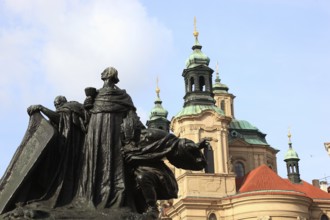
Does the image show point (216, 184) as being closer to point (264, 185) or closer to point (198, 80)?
point (264, 185)

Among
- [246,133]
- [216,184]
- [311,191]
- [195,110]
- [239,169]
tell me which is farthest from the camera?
[246,133]

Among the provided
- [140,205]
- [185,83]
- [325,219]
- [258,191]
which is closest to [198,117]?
[185,83]

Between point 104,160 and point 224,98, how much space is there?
6612 centimetres

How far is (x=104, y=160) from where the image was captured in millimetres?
6449

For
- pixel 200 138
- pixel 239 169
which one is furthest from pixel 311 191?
pixel 200 138

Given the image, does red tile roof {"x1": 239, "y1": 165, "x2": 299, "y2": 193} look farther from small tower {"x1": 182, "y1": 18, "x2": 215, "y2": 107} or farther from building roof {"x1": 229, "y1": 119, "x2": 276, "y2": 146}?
building roof {"x1": 229, "y1": 119, "x2": 276, "y2": 146}

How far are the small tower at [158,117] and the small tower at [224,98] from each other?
613 centimetres

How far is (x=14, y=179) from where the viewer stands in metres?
6.09

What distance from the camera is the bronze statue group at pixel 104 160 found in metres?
6.23

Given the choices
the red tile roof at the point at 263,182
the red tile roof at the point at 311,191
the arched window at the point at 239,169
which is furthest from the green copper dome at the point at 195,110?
the arched window at the point at 239,169

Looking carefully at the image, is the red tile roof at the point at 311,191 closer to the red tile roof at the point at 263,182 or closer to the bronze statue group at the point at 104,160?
the red tile roof at the point at 263,182

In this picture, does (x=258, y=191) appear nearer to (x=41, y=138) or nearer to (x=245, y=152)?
(x=245, y=152)

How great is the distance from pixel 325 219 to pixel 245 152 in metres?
14.7

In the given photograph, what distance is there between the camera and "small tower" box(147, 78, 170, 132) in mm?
68225
